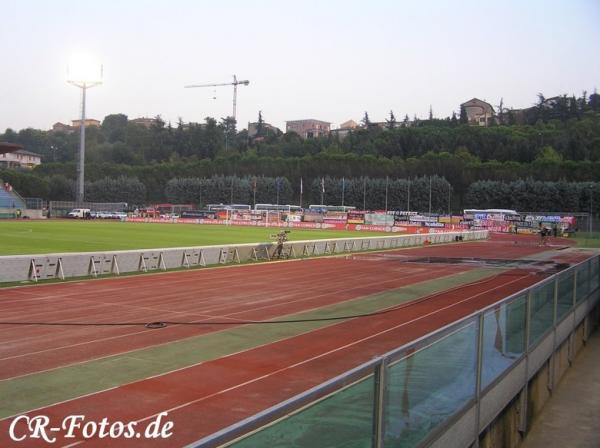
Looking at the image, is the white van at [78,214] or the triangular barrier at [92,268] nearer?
the triangular barrier at [92,268]

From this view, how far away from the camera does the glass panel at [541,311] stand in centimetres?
1000

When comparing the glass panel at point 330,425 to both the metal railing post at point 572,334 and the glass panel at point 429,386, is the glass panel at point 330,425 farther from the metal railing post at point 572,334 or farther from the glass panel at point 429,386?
the metal railing post at point 572,334

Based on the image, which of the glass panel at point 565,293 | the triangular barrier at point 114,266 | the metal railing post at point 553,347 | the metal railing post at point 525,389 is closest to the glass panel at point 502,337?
the metal railing post at point 525,389

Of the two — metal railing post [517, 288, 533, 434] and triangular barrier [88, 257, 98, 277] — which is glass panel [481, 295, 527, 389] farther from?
triangular barrier [88, 257, 98, 277]

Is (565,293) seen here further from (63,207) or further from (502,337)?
(63,207)

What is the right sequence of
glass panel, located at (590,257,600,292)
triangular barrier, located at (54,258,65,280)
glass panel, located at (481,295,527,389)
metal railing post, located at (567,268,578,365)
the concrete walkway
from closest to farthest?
glass panel, located at (481,295,527,389) < the concrete walkway < metal railing post, located at (567,268,578,365) < glass panel, located at (590,257,600,292) < triangular barrier, located at (54,258,65,280)

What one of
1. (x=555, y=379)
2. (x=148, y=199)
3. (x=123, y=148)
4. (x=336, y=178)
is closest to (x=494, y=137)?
(x=336, y=178)

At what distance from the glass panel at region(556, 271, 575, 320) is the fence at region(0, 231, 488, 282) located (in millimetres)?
17572

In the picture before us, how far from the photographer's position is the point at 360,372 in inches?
167

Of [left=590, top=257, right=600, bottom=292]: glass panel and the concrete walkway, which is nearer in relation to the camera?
the concrete walkway

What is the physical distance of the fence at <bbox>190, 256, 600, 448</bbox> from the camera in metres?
3.68

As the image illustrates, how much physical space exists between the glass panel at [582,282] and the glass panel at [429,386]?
9.00 m

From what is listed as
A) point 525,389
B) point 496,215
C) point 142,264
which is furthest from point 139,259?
point 496,215

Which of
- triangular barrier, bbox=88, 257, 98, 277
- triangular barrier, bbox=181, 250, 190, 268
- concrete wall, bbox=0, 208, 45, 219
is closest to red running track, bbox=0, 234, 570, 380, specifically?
triangular barrier, bbox=88, 257, 98, 277
